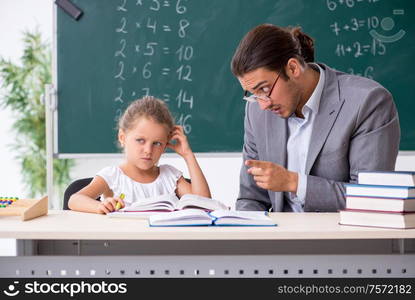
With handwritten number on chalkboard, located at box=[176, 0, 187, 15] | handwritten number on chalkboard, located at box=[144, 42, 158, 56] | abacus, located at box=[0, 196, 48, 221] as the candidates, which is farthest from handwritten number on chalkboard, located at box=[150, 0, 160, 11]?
abacus, located at box=[0, 196, 48, 221]

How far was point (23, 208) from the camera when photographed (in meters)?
1.82

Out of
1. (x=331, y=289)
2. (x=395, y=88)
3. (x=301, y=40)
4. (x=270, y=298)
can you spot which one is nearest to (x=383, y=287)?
(x=331, y=289)

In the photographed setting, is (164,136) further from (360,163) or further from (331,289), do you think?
(331,289)

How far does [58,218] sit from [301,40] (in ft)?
3.86

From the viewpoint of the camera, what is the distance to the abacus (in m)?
1.75

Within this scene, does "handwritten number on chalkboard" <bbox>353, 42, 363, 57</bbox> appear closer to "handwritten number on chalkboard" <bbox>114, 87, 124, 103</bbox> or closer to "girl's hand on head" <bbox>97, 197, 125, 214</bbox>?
"handwritten number on chalkboard" <bbox>114, 87, 124, 103</bbox>

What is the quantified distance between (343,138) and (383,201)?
0.65 meters

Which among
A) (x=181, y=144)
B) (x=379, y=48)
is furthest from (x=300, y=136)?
(x=379, y=48)

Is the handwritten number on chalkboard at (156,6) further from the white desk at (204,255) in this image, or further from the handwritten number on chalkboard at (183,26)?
the white desk at (204,255)

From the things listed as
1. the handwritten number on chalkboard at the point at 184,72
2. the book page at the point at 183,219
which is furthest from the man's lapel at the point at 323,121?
the handwritten number on chalkboard at the point at 184,72

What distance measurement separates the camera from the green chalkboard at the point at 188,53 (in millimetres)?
3762

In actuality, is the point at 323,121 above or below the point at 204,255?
above

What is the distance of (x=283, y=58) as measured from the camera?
2.17m

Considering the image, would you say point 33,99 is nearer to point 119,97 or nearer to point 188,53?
point 119,97
